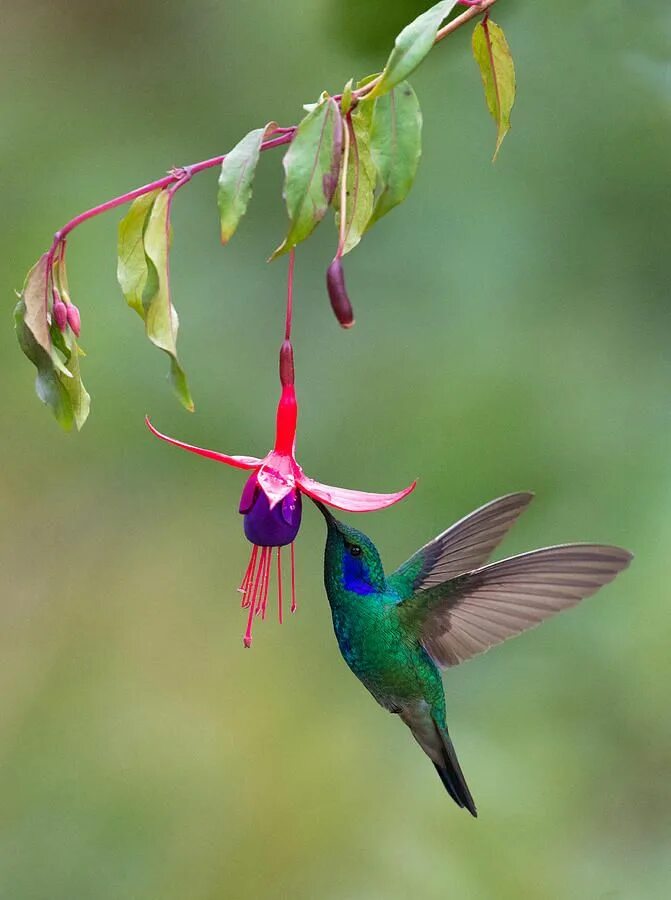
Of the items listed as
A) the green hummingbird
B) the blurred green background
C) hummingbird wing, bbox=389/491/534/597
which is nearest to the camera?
the green hummingbird

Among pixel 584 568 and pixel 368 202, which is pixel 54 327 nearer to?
pixel 368 202

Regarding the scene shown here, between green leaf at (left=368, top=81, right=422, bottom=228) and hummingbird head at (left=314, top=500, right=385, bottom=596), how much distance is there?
333mm

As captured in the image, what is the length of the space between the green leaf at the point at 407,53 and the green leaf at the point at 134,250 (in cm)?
24

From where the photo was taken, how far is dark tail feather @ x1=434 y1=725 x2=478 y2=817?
4.42ft

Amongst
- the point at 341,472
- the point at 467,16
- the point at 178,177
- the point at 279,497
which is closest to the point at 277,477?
the point at 279,497

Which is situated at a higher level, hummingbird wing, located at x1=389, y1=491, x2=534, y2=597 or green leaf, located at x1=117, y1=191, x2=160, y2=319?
green leaf, located at x1=117, y1=191, x2=160, y2=319

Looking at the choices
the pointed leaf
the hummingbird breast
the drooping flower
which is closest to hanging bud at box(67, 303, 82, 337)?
the pointed leaf

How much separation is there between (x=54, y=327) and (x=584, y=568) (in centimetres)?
52

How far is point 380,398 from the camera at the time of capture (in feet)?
8.21

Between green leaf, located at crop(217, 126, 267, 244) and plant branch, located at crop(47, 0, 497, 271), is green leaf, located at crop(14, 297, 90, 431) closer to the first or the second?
plant branch, located at crop(47, 0, 497, 271)

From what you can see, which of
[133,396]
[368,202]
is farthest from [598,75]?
[368,202]

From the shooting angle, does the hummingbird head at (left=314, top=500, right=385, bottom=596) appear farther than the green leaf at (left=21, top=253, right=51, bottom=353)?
Yes

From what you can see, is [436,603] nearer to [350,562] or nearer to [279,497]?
[350,562]

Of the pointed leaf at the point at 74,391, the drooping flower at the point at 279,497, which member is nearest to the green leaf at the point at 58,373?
the pointed leaf at the point at 74,391
